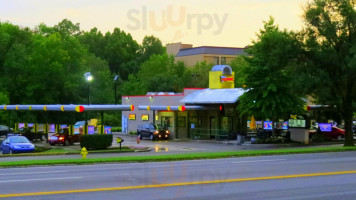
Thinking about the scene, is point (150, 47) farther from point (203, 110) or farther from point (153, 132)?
point (153, 132)

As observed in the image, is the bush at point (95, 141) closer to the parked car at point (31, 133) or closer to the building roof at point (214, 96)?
the parked car at point (31, 133)

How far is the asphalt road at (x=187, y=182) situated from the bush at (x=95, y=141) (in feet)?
56.4

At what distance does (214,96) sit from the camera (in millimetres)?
52719

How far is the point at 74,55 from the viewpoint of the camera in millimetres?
82312

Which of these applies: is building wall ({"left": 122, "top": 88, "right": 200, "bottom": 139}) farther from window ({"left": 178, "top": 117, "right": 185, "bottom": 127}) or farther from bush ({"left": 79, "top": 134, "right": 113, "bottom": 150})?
bush ({"left": 79, "top": 134, "right": 113, "bottom": 150})

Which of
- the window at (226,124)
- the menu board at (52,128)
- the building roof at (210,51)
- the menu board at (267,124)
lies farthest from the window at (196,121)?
the building roof at (210,51)

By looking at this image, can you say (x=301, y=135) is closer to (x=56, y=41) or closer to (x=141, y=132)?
(x=141, y=132)

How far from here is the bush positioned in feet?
128

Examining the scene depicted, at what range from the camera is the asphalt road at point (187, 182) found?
13898 mm

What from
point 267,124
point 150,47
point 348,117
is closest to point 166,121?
point 267,124

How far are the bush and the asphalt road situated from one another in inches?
677

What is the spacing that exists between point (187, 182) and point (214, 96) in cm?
3687

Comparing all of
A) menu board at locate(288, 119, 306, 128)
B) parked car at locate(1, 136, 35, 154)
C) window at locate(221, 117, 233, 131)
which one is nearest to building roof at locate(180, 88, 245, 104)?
window at locate(221, 117, 233, 131)

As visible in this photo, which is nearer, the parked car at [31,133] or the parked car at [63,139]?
the parked car at [63,139]
